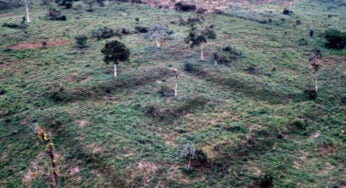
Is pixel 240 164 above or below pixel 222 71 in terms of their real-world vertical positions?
below

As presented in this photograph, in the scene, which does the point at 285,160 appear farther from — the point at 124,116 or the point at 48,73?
the point at 48,73

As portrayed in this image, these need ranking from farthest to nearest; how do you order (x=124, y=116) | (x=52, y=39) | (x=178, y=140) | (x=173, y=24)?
(x=173, y=24), (x=52, y=39), (x=124, y=116), (x=178, y=140)

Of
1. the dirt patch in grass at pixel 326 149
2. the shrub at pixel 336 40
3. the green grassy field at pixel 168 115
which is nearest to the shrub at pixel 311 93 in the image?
the green grassy field at pixel 168 115

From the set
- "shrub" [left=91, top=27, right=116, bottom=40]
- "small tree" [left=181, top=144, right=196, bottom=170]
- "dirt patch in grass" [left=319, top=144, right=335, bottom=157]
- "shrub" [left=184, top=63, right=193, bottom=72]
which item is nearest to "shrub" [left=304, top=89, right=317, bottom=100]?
"dirt patch in grass" [left=319, top=144, right=335, bottom=157]

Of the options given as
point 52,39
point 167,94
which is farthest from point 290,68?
point 52,39

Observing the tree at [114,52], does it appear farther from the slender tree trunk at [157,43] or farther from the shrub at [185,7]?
the shrub at [185,7]
